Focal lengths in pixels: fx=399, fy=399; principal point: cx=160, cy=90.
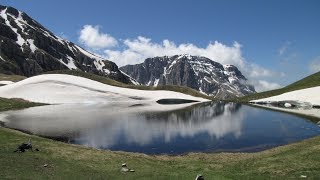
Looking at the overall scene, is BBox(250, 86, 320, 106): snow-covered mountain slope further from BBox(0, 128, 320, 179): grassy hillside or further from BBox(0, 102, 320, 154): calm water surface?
BBox(0, 128, 320, 179): grassy hillside

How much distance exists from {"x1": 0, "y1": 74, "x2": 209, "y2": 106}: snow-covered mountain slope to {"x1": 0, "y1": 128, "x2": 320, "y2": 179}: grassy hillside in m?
117

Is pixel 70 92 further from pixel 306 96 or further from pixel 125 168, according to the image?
pixel 125 168

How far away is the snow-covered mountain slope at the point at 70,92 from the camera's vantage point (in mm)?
162000

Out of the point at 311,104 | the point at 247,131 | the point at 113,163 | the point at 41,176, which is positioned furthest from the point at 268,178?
the point at 311,104

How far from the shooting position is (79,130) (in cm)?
7744

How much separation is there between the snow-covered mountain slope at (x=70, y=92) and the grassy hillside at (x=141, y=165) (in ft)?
385

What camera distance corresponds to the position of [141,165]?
41438 mm

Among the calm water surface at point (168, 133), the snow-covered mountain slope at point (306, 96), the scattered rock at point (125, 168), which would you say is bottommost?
the scattered rock at point (125, 168)

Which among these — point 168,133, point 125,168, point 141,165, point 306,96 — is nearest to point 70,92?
point 306,96

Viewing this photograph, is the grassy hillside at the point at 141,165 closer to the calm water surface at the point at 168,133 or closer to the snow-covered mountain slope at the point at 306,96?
the calm water surface at the point at 168,133

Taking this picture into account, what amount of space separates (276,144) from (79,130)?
36989 millimetres

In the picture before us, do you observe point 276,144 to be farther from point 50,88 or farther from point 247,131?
point 50,88

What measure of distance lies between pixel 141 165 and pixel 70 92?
447 ft

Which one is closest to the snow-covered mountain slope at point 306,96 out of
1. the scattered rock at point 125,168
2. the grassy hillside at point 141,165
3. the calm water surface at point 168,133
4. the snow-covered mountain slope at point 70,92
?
the snow-covered mountain slope at point 70,92
